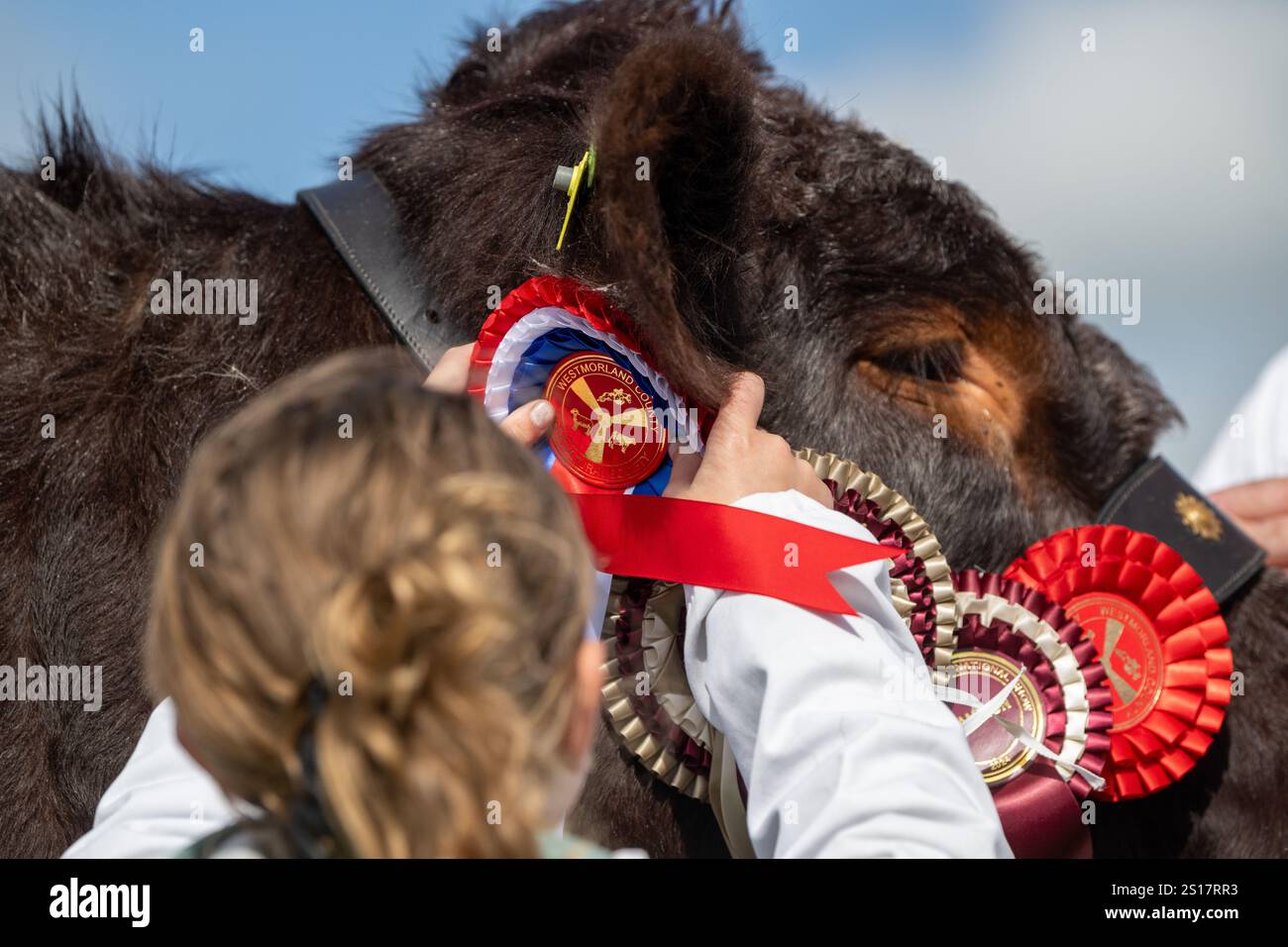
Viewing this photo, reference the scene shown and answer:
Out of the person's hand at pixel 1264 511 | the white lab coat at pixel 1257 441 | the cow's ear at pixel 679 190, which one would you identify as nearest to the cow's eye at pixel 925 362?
the cow's ear at pixel 679 190

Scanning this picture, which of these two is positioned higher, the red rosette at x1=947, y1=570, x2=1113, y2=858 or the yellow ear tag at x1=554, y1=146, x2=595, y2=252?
the yellow ear tag at x1=554, y1=146, x2=595, y2=252

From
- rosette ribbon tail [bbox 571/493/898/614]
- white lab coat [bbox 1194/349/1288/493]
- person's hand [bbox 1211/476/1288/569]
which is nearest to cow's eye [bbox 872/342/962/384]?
rosette ribbon tail [bbox 571/493/898/614]

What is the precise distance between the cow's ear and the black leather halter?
0.31 metres

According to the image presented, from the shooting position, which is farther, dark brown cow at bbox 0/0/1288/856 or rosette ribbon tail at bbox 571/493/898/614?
dark brown cow at bbox 0/0/1288/856

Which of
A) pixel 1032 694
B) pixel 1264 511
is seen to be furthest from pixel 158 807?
pixel 1264 511

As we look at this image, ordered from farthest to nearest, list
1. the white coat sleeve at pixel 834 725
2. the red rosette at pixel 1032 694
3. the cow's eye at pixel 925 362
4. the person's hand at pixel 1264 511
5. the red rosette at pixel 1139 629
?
1. the person's hand at pixel 1264 511
2. the cow's eye at pixel 925 362
3. the red rosette at pixel 1139 629
4. the red rosette at pixel 1032 694
5. the white coat sleeve at pixel 834 725

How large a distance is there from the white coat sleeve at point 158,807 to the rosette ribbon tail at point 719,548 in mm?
479

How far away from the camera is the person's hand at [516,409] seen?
1291mm

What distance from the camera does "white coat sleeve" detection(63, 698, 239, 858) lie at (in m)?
1.09

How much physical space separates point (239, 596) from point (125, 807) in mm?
506

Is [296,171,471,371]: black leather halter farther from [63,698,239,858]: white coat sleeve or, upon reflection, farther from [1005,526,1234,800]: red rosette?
[1005,526,1234,800]: red rosette

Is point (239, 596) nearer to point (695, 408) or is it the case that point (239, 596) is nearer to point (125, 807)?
point (125, 807)

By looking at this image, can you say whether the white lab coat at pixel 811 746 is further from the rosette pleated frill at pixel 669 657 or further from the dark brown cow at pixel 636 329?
the dark brown cow at pixel 636 329

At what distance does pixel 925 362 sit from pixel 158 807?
1.18m
